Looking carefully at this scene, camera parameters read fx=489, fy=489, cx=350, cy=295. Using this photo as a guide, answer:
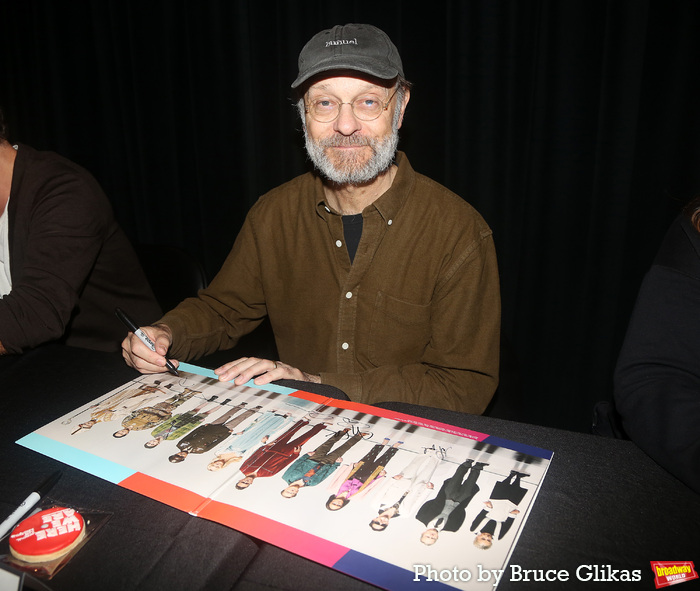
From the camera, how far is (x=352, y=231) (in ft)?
4.99

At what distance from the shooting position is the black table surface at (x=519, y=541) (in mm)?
588

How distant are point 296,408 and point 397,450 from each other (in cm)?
23

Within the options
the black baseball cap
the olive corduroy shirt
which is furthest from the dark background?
the black baseball cap

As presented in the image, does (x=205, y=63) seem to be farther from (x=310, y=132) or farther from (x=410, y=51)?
(x=310, y=132)

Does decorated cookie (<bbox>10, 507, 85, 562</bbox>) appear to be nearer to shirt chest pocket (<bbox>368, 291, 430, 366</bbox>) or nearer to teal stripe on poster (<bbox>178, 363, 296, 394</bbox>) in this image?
teal stripe on poster (<bbox>178, 363, 296, 394</bbox>)

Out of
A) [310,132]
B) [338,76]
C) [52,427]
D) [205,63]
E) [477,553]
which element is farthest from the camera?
[205,63]

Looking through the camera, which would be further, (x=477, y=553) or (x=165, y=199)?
(x=165, y=199)

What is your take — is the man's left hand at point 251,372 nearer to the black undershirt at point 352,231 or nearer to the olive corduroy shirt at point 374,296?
the olive corduroy shirt at point 374,296

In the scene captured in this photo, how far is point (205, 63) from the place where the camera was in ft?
8.26

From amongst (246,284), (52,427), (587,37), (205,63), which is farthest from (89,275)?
(587,37)

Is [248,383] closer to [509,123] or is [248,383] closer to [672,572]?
[672,572]

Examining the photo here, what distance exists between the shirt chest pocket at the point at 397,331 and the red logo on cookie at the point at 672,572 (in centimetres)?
88

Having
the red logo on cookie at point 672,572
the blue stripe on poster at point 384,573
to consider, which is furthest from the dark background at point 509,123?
the blue stripe on poster at point 384,573

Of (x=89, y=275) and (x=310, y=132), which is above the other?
(x=310, y=132)
